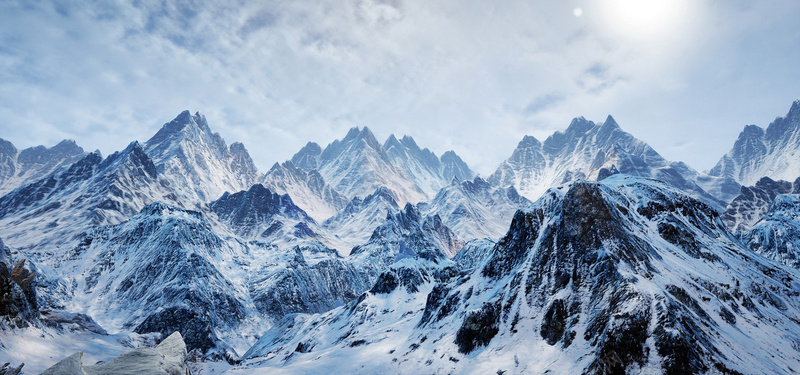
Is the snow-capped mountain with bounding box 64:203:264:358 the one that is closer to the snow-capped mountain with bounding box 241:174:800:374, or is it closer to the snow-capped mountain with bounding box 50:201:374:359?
the snow-capped mountain with bounding box 50:201:374:359

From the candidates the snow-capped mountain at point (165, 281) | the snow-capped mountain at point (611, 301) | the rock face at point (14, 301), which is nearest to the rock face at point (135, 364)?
the rock face at point (14, 301)

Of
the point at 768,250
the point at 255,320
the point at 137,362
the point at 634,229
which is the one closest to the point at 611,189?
the point at 634,229

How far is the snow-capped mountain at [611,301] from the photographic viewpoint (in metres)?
31.9

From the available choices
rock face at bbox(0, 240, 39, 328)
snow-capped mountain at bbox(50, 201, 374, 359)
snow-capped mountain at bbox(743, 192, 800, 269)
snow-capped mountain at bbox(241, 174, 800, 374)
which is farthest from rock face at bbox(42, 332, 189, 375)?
snow-capped mountain at bbox(743, 192, 800, 269)

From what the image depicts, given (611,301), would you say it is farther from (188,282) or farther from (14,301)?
(188,282)

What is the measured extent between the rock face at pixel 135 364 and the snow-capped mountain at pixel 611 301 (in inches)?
1285

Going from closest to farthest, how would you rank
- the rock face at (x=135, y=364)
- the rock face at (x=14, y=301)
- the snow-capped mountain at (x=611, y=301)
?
the rock face at (x=135, y=364) < the snow-capped mountain at (x=611, y=301) < the rock face at (x=14, y=301)

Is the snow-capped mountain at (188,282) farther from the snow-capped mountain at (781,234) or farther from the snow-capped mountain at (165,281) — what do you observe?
the snow-capped mountain at (781,234)

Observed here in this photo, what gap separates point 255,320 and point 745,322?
15107 centimetres

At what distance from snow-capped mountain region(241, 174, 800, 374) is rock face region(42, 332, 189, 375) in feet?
107

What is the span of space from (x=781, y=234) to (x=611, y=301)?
136m

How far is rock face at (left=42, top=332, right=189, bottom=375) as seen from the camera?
15.3 m

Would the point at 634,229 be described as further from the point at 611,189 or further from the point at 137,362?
the point at 137,362

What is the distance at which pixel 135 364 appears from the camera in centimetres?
1783
